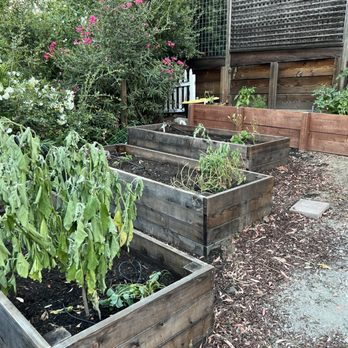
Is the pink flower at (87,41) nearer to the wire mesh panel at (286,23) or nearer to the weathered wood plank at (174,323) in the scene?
the wire mesh panel at (286,23)

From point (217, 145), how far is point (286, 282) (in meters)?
2.08

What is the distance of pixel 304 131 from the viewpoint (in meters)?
4.70

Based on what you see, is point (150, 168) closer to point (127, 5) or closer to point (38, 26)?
point (127, 5)

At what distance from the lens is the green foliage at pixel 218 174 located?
2977mm

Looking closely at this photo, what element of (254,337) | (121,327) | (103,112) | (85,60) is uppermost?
(85,60)

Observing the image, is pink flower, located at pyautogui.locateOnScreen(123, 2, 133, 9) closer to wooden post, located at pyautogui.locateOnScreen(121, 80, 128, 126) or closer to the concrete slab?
wooden post, located at pyautogui.locateOnScreen(121, 80, 128, 126)

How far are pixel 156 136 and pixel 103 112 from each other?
41.5 inches

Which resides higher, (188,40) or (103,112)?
(188,40)

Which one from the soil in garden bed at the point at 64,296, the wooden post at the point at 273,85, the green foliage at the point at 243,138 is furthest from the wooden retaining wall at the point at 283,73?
the soil in garden bed at the point at 64,296

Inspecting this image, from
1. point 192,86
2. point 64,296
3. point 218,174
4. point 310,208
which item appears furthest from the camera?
point 192,86

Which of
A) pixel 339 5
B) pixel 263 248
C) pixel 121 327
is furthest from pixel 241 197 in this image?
pixel 339 5

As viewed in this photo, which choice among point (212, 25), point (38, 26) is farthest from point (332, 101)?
point (38, 26)

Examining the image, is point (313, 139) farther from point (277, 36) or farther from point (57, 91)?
point (57, 91)

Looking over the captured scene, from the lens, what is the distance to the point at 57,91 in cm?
437
